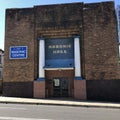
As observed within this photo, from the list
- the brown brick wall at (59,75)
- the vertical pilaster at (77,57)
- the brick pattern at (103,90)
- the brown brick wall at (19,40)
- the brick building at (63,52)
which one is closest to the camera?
the brick pattern at (103,90)

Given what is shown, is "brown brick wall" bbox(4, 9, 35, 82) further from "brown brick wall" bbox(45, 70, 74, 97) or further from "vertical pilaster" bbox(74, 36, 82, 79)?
"vertical pilaster" bbox(74, 36, 82, 79)

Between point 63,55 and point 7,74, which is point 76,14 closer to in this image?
point 63,55

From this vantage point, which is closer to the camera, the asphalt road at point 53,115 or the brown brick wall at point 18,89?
the asphalt road at point 53,115

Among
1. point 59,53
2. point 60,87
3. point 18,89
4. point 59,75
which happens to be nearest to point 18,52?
point 18,89

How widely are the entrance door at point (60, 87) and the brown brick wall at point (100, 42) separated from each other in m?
2.90

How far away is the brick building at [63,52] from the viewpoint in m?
25.6

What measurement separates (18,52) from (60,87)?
5.84 m

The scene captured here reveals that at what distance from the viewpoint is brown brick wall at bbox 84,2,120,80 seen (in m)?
25.5

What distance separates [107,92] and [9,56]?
1093cm

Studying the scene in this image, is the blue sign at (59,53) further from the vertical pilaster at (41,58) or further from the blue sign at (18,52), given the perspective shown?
the blue sign at (18,52)

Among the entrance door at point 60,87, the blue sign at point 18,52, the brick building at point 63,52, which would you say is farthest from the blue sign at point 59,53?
the blue sign at point 18,52

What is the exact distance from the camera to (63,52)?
→ 2705 cm

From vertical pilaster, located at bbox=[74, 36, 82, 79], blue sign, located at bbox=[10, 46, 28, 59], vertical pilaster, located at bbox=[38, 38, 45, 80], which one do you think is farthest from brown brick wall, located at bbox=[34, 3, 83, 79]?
blue sign, located at bbox=[10, 46, 28, 59]

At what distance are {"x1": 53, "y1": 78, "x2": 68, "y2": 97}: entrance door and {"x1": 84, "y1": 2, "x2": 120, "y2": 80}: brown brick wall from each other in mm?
2896
